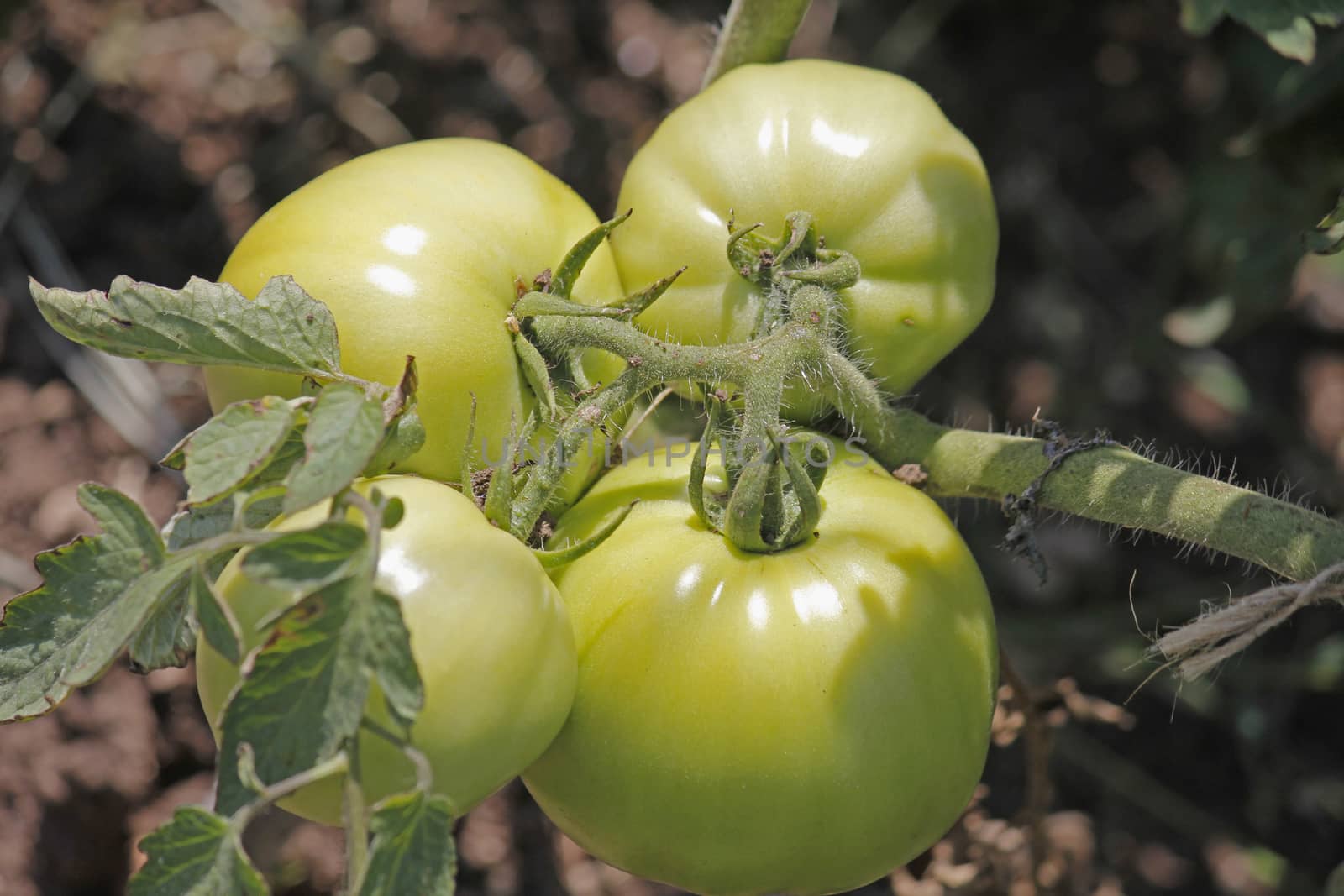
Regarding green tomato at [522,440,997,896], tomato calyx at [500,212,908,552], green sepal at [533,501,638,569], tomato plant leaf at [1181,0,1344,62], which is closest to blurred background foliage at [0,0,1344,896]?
tomato plant leaf at [1181,0,1344,62]

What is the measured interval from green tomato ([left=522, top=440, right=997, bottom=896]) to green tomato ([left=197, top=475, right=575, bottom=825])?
3.6 inches

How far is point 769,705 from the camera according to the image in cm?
104

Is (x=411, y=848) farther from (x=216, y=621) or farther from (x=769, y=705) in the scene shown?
(x=769, y=705)

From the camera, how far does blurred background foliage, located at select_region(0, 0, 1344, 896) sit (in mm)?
1950

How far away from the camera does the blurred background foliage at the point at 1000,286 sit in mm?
1950

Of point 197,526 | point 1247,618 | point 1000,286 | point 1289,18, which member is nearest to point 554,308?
point 197,526

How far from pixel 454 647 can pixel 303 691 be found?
0.13 m

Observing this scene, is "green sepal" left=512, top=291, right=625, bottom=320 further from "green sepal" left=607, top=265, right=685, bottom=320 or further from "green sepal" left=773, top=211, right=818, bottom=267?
"green sepal" left=773, top=211, right=818, bottom=267

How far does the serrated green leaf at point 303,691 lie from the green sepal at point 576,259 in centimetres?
46

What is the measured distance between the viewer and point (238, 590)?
942 mm

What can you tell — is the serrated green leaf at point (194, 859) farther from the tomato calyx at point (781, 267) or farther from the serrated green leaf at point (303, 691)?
the tomato calyx at point (781, 267)

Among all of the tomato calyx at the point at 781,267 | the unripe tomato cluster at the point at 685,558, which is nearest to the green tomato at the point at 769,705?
the unripe tomato cluster at the point at 685,558

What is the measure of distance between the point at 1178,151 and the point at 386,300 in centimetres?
210

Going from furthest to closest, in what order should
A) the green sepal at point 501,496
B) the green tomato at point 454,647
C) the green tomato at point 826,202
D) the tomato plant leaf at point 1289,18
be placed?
the tomato plant leaf at point 1289,18, the green tomato at point 826,202, the green sepal at point 501,496, the green tomato at point 454,647
